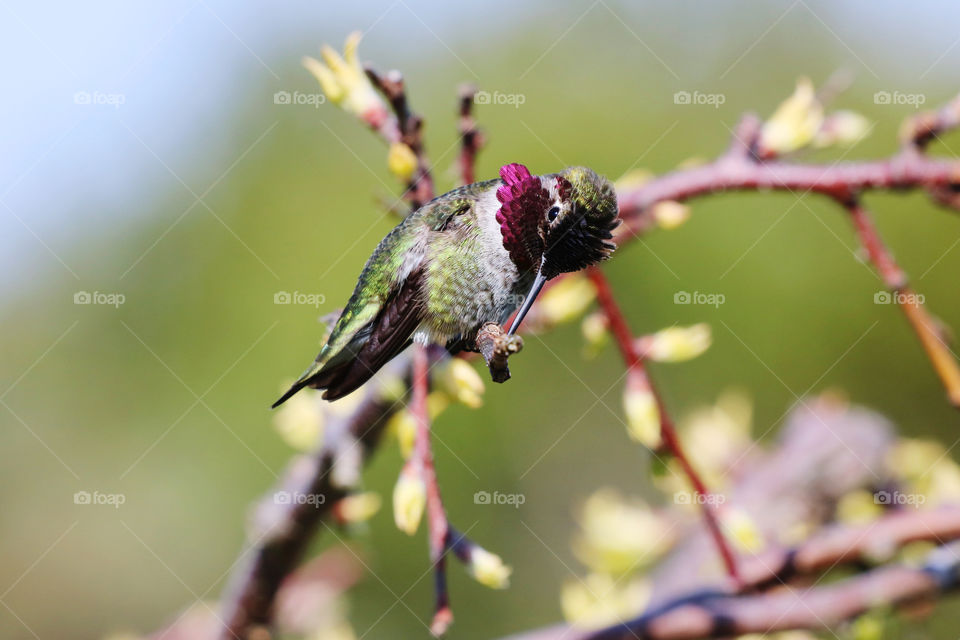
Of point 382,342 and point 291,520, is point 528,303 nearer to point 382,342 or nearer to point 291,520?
point 382,342

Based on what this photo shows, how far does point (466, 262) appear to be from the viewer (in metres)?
0.90

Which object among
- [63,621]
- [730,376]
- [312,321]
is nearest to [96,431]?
[63,621]

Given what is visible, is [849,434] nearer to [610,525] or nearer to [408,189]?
[610,525]

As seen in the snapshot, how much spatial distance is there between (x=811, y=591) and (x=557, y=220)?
2.89 feet

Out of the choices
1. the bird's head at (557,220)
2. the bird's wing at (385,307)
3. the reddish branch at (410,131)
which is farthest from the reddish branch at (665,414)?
the bird's head at (557,220)

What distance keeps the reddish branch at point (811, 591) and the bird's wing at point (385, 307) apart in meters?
0.66

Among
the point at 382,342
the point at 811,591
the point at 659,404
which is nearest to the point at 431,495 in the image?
the point at 382,342

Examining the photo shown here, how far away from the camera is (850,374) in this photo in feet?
15.9

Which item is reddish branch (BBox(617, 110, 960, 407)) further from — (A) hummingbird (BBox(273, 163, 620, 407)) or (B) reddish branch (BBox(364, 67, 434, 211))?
(A) hummingbird (BBox(273, 163, 620, 407))

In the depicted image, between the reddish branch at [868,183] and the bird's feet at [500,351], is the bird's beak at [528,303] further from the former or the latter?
the reddish branch at [868,183]

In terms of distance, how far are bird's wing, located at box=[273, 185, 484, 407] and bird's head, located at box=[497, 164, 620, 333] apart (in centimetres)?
8

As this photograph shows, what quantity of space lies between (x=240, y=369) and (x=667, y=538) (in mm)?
3075

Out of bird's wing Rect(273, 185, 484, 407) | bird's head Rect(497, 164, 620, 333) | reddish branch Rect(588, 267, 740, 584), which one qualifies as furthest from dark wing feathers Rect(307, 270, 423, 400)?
reddish branch Rect(588, 267, 740, 584)

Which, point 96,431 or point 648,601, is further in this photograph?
point 96,431
